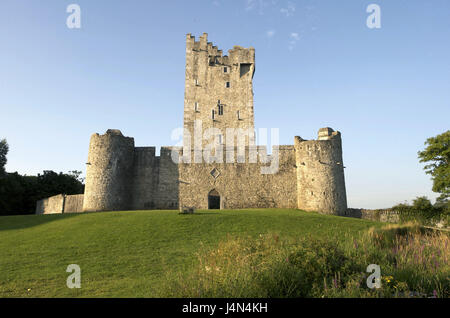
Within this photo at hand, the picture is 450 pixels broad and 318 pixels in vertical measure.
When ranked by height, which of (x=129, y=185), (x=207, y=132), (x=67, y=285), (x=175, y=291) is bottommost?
(x=67, y=285)

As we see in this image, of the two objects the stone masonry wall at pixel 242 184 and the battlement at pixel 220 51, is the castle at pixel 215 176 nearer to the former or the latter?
the stone masonry wall at pixel 242 184

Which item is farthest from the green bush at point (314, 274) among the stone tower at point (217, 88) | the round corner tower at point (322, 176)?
the stone tower at point (217, 88)

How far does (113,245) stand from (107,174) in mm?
14634

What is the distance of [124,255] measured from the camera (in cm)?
1044

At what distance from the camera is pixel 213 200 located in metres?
27.6

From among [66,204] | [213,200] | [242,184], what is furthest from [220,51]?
[66,204]

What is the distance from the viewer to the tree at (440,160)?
2804 cm

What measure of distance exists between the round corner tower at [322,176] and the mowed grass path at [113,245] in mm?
7000

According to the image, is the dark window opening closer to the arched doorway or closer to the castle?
the castle

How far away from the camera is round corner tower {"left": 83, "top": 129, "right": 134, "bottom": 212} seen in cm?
2462

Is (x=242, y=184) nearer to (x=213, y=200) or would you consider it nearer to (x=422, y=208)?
(x=213, y=200)

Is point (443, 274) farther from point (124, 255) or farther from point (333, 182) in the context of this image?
point (333, 182)

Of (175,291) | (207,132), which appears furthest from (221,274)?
(207,132)
